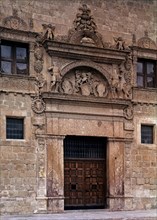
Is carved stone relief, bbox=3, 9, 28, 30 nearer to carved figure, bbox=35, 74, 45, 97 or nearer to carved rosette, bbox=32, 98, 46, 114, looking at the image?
carved figure, bbox=35, 74, 45, 97

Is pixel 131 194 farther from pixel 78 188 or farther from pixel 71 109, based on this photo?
pixel 71 109

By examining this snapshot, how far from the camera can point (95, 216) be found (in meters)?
17.5

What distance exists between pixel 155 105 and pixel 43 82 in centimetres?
512

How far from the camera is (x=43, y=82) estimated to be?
18859 millimetres

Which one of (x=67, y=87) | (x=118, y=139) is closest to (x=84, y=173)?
(x=118, y=139)

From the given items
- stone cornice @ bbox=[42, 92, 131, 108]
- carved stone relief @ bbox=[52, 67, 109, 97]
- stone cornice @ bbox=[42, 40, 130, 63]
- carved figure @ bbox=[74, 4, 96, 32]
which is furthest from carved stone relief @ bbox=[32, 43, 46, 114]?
carved figure @ bbox=[74, 4, 96, 32]

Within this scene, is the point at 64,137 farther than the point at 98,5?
No

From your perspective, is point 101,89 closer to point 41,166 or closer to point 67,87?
point 67,87

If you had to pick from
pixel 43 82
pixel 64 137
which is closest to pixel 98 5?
pixel 43 82

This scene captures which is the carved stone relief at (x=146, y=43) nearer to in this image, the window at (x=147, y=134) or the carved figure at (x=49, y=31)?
the window at (x=147, y=134)

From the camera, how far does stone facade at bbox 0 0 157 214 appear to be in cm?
1825

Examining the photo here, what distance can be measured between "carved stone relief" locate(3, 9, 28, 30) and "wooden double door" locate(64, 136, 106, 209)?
4.49 metres

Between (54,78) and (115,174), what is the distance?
4.41m

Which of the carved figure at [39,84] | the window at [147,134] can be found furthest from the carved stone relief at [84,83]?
the window at [147,134]
